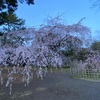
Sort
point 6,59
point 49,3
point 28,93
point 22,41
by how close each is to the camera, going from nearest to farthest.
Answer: point 6,59
point 22,41
point 49,3
point 28,93

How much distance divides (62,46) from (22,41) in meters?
0.71

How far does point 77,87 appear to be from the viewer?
17.1 feet

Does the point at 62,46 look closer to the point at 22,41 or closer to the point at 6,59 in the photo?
the point at 22,41

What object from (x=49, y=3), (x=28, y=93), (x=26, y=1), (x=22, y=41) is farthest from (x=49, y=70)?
(x=26, y=1)

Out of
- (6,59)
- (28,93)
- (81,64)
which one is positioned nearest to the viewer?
(6,59)

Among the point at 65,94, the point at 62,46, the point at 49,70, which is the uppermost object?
the point at 62,46

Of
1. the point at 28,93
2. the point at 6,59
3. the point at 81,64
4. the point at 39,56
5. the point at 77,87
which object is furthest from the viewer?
the point at 77,87

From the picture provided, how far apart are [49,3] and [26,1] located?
183 centimetres

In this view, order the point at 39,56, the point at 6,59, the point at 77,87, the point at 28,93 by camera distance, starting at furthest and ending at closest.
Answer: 1. the point at 77,87
2. the point at 28,93
3. the point at 6,59
4. the point at 39,56

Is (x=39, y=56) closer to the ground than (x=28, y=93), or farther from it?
farther from it

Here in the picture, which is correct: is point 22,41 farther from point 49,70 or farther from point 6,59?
point 49,70

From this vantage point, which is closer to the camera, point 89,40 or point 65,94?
point 89,40

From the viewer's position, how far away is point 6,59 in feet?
9.29

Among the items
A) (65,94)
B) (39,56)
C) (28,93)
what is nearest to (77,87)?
(65,94)
